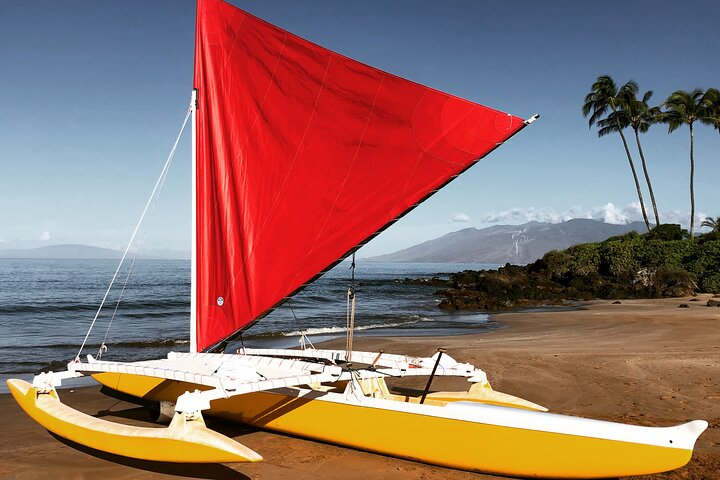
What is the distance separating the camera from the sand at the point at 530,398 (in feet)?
19.4

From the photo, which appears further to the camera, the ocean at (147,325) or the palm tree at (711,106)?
the palm tree at (711,106)

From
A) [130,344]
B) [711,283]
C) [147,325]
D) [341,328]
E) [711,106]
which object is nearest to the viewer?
[130,344]

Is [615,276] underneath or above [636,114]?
underneath

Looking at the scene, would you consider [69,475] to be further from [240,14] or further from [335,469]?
[240,14]

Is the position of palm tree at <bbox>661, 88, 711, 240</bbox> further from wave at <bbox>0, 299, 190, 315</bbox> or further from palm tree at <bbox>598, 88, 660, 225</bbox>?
wave at <bbox>0, 299, 190, 315</bbox>

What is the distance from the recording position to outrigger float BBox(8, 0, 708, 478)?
523cm

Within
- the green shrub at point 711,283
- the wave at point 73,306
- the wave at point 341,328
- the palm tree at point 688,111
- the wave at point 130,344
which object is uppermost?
the palm tree at point 688,111

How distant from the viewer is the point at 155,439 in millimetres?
5141

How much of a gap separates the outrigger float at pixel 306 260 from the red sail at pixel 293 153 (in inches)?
0.7

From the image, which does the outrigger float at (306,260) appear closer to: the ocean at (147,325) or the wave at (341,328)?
the ocean at (147,325)

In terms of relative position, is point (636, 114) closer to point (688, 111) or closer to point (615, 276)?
point (688, 111)

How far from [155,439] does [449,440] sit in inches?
114

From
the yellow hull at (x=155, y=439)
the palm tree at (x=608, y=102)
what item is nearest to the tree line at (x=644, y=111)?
the palm tree at (x=608, y=102)

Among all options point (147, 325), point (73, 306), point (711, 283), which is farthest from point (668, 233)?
point (73, 306)
